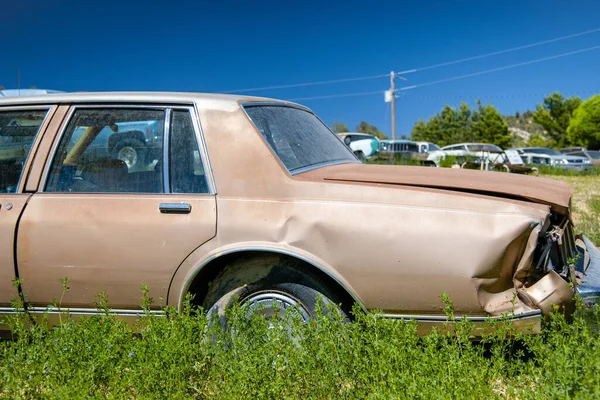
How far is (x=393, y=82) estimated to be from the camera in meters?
47.1

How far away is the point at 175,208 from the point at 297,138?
39.7 inches

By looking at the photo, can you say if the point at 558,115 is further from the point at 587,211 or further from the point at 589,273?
the point at 589,273

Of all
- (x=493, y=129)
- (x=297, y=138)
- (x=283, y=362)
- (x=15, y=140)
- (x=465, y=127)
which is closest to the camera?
(x=283, y=362)

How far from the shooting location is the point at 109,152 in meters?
3.39

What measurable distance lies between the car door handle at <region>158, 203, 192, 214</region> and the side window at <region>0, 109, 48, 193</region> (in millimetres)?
1049

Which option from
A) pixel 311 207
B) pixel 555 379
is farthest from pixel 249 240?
pixel 555 379

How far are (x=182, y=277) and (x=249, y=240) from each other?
0.44m

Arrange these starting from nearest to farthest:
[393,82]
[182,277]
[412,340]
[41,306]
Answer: [412,340], [182,277], [41,306], [393,82]

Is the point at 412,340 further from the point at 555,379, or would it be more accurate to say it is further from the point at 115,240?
the point at 115,240

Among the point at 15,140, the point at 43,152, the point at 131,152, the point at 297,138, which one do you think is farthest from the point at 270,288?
the point at 15,140

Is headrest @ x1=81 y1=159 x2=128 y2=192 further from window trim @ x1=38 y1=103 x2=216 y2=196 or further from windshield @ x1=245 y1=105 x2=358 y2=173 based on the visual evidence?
windshield @ x1=245 y1=105 x2=358 y2=173

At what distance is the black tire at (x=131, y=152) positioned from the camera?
3.31 meters

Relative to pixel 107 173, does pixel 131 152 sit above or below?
above

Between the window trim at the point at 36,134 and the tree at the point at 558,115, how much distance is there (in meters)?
50.2
